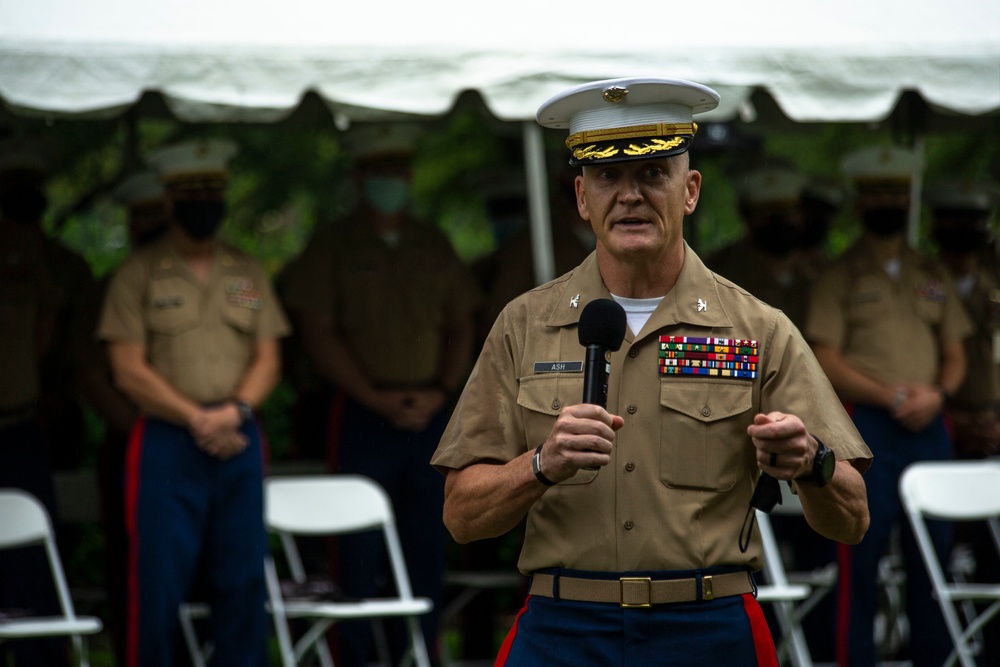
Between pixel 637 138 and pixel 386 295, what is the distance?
4.39 meters

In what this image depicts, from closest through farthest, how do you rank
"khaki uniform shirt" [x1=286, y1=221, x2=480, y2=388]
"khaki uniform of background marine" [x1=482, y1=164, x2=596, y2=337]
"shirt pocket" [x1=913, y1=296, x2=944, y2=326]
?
"shirt pocket" [x1=913, y1=296, x2=944, y2=326] < "khaki uniform shirt" [x1=286, y1=221, x2=480, y2=388] < "khaki uniform of background marine" [x1=482, y1=164, x2=596, y2=337]

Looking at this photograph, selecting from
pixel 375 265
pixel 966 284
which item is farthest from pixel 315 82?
pixel 966 284

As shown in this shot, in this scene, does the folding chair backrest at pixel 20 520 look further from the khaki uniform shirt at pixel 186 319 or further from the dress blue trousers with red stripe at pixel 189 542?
the khaki uniform shirt at pixel 186 319

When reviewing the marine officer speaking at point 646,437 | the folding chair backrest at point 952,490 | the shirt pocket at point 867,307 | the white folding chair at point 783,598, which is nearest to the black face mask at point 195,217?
the white folding chair at point 783,598

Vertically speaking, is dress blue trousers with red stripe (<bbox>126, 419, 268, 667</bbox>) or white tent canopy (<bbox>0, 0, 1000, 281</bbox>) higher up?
white tent canopy (<bbox>0, 0, 1000, 281</bbox>)

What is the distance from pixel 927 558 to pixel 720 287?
→ 3.56m

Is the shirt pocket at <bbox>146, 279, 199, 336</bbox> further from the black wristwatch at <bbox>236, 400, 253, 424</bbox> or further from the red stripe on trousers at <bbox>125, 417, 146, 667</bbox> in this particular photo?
the red stripe on trousers at <bbox>125, 417, 146, 667</bbox>

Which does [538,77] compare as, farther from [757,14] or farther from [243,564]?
[243,564]

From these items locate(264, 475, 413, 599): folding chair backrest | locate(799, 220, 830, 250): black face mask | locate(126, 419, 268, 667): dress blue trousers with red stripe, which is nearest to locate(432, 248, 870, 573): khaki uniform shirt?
locate(126, 419, 268, 667): dress blue trousers with red stripe

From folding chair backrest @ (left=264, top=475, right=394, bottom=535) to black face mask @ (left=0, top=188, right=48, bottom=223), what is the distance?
2041mm

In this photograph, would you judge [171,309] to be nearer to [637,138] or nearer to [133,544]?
[133,544]

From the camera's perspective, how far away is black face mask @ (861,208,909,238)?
23.0 feet

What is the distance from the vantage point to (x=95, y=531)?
9.08 meters

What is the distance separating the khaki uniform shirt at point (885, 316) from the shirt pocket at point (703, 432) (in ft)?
12.7
